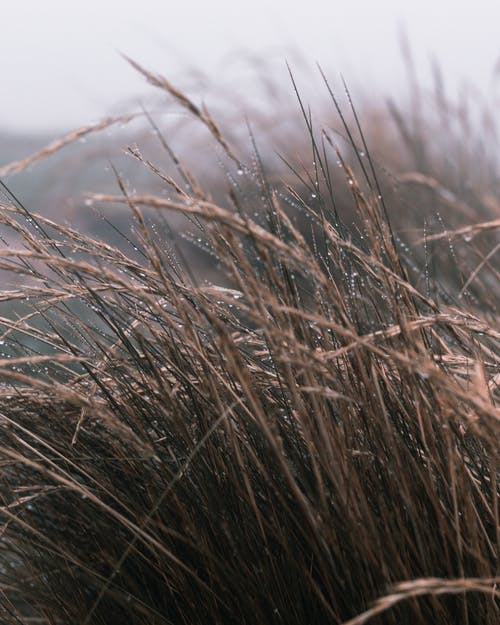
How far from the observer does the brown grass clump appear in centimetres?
102

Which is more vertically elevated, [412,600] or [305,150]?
[412,600]

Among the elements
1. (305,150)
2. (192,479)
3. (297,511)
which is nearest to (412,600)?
(297,511)

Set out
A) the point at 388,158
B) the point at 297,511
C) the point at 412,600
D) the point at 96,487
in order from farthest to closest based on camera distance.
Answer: the point at 388,158 → the point at 96,487 → the point at 297,511 → the point at 412,600

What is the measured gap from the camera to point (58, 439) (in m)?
1.31

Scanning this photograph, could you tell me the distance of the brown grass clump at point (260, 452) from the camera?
40.3 inches

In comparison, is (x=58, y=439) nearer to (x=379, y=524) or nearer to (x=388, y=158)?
(x=379, y=524)

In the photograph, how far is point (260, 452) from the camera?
3.86 feet

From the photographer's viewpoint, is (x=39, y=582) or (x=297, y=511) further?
(x=39, y=582)

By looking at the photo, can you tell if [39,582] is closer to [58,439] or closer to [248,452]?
[58,439]

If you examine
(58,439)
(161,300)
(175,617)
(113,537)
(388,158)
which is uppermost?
(161,300)

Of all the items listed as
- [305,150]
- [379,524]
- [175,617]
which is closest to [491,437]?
[379,524]

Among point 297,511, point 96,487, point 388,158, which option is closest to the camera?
point 297,511

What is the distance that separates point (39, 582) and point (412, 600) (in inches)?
22.5

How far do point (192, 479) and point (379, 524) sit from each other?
28cm
